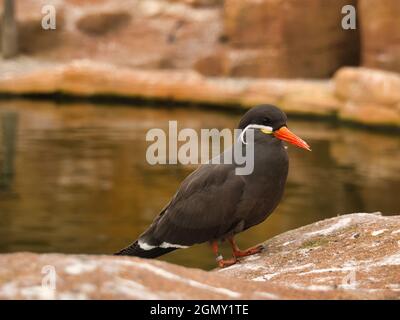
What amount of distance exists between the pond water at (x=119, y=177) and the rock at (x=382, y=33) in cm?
219

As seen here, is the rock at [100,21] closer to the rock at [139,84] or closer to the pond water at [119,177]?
the rock at [139,84]

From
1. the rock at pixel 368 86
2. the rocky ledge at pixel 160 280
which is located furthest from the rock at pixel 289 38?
the rocky ledge at pixel 160 280

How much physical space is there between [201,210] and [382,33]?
576 inches

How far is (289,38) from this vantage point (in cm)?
2088

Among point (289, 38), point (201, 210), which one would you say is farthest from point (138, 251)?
point (289, 38)

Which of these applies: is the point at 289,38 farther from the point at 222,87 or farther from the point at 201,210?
the point at 201,210

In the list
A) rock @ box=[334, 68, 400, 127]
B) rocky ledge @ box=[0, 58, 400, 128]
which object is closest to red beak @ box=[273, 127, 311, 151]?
rock @ box=[334, 68, 400, 127]

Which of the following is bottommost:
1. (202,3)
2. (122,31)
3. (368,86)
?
(368,86)

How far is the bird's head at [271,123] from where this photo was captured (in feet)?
17.4

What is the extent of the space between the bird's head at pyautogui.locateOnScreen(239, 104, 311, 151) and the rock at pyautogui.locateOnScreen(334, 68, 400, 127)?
12371 mm

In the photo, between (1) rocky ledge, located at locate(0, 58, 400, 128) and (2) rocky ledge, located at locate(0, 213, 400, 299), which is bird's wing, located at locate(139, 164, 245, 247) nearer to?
(2) rocky ledge, located at locate(0, 213, 400, 299)

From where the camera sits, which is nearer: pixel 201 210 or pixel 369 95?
pixel 201 210

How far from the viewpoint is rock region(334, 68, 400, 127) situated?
57.2ft
